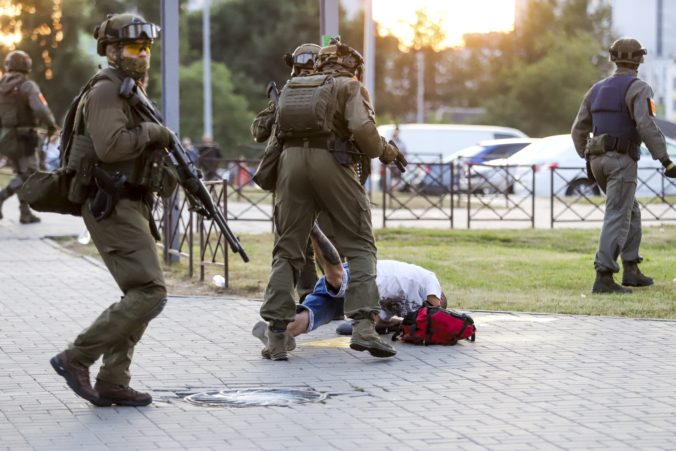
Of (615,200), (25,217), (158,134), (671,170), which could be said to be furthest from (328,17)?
(25,217)

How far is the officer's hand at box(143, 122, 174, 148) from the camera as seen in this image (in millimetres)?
6410

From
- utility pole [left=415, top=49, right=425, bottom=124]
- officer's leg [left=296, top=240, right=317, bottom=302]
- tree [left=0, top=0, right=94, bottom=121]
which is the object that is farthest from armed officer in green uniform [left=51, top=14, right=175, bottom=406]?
utility pole [left=415, top=49, right=425, bottom=124]

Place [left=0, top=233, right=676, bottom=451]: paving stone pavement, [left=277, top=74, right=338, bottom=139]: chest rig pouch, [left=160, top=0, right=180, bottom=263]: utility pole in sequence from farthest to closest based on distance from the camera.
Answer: [left=160, top=0, right=180, bottom=263]: utility pole < [left=277, top=74, right=338, bottom=139]: chest rig pouch < [left=0, top=233, right=676, bottom=451]: paving stone pavement

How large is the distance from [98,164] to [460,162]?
18020mm

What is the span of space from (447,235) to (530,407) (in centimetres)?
1082

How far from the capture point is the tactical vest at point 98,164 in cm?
645

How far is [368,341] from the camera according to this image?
7.69 m

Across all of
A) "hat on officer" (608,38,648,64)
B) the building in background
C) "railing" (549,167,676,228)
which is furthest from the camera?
the building in background

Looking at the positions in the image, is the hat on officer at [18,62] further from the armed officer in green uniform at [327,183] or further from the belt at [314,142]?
the belt at [314,142]

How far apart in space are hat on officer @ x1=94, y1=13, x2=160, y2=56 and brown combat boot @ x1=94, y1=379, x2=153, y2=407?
159cm

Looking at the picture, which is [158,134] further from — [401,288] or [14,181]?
[14,181]

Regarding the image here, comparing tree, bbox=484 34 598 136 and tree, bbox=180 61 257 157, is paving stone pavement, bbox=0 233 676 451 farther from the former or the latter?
tree, bbox=484 34 598 136

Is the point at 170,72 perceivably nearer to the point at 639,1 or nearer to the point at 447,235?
the point at 447,235

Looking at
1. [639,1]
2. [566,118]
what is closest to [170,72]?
[566,118]
